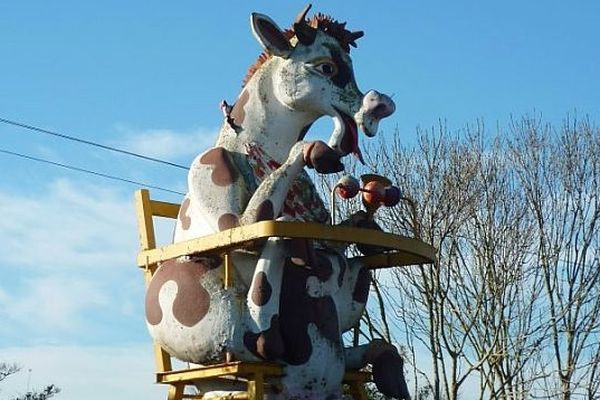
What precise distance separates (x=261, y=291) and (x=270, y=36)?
1378mm

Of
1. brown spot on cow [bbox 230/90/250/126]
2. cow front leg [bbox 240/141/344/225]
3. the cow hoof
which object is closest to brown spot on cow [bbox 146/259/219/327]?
cow front leg [bbox 240/141/344/225]

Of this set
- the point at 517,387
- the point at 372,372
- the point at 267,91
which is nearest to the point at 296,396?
the point at 372,372

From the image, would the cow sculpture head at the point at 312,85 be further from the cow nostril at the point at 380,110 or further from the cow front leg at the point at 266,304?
the cow front leg at the point at 266,304

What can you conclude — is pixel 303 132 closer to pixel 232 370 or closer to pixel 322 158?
pixel 322 158

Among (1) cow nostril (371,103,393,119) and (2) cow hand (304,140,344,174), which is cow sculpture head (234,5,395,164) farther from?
(2) cow hand (304,140,344,174)

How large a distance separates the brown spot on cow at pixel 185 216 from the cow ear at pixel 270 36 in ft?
2.94

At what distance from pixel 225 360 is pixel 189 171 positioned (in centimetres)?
98

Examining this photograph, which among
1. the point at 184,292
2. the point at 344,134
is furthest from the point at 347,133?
the point at 184,292

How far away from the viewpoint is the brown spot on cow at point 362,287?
6070mm

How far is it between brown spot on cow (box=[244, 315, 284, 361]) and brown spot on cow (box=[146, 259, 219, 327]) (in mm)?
266

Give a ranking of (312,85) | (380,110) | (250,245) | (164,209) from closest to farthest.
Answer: (250,245)
(380,110)
(312,85)
(164,209)

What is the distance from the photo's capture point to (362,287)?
240 inches

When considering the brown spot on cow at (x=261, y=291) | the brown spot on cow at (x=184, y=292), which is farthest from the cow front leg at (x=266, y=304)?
the brown spot on cow at (x=184, y=292)

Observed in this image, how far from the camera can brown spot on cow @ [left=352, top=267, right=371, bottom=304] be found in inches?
239
